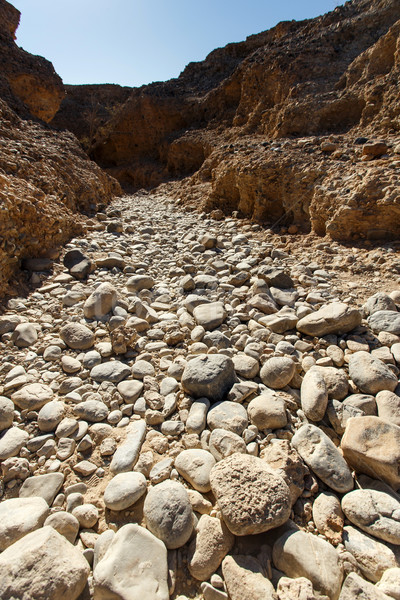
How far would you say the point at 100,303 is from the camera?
2859 millimetres

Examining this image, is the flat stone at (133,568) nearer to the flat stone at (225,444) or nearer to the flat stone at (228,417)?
the flat stone at (225,444)

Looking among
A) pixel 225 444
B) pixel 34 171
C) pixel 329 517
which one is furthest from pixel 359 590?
pixel 34 171

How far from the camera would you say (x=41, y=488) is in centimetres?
138

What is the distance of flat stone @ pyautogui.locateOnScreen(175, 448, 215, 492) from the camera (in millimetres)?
1394

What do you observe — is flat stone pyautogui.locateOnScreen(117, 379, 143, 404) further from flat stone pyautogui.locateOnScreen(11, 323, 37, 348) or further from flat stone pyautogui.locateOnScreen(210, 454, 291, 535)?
flat stone pyautogui.locateOnScreen(11, 323, 37, 348)

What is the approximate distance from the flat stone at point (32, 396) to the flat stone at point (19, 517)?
58 centimetres

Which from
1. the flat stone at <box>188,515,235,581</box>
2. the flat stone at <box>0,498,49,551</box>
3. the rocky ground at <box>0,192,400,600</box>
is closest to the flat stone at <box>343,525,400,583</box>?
the rocky ground at <box>0,192,400,600</box>

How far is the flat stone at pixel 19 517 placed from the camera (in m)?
1.14

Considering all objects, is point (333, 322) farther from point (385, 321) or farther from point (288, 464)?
point (288, 464)

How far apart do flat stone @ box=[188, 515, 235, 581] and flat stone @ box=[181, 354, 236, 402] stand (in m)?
0.75

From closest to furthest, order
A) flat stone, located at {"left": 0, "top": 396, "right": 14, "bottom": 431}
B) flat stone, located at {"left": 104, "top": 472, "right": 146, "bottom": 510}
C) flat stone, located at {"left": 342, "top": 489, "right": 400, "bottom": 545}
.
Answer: flat stone, located at {"left": 342, "top": 489, "right": 400, "bottom": 545} → flat stone, located at {"left": 104, "top": 472, "right": 146, "bottom": 510} → flat stone, located at {"left": 0, "top": 396, "right": 14, "bottom": 431}

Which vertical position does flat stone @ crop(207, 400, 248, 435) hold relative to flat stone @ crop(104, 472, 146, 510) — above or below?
above

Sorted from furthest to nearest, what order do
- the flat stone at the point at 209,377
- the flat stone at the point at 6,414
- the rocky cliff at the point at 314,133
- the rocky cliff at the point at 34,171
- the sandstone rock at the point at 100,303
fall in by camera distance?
the rocky cliff at the point at 314,133
the rocky cliff at the point at 34,171
the sandstone rock at the point at 100,303
the flat stone at the point at 209,377
the flat stone at the point at 6,414

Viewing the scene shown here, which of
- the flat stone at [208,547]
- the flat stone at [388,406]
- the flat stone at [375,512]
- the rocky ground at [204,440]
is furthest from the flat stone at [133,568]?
the flat stone at [388,406]
